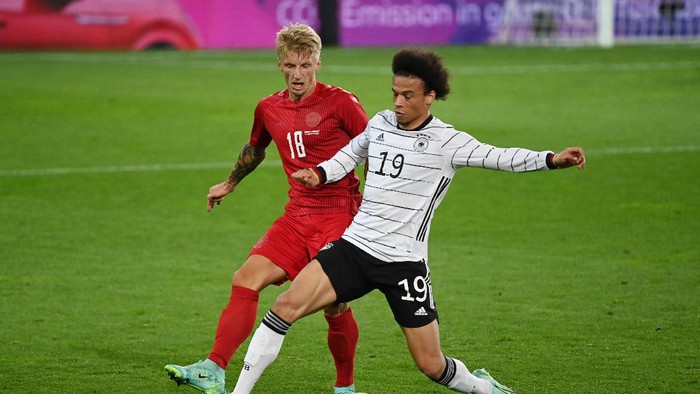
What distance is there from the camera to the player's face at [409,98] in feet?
20.8

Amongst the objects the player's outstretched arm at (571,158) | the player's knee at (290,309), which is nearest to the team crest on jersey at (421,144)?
the player's outstretched arm at (571,158)

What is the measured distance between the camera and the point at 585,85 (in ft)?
85.0

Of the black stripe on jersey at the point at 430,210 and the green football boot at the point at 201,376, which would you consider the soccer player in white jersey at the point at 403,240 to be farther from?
the green football boot at the point at 201,376

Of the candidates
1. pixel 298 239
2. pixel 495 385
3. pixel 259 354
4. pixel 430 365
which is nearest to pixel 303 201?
pixel 298 239

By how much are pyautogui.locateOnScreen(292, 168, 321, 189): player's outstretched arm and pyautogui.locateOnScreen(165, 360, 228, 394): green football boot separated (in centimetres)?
107

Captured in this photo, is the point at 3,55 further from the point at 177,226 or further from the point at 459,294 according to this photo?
the point at 459,294

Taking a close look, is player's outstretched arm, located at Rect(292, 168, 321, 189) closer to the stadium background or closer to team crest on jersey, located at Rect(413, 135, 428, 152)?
team crest on jersey, located at Rect(413, 135, 428, 152)

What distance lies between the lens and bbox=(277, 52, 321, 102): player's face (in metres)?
6.97

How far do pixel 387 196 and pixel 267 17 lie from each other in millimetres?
28946

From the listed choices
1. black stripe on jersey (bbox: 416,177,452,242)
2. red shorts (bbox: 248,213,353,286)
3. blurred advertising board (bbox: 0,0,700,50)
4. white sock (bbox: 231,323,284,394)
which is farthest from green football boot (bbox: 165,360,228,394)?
blurred advertising board (bbox: 0,0,700,50)

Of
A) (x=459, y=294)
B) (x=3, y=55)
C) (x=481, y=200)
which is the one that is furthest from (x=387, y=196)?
(x=3, y=55)

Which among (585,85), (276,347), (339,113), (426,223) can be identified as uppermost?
(339,113)

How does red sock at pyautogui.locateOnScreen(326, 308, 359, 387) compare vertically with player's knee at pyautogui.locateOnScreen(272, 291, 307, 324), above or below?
below

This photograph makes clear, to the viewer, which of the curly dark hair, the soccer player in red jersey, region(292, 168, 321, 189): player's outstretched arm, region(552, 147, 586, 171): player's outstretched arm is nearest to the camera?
region(552, 147, 586, 171): player's outstretched arm
